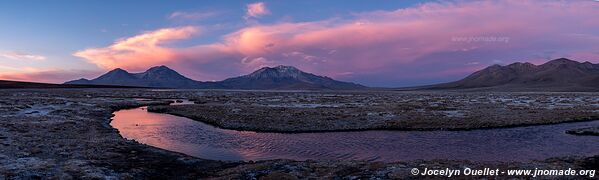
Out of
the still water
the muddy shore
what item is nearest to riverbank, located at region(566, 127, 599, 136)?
the still water

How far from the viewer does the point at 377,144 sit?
2998 cm

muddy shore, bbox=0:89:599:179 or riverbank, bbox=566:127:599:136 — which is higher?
riverbank, bbox=566:127:599:136

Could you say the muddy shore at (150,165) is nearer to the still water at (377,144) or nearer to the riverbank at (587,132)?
the still water at (377,144)

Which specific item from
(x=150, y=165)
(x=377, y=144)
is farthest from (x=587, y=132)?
(x=150, y=165)

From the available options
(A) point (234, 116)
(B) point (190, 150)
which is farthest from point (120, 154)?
(A) point (234, 116)

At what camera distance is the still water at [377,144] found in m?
25.8

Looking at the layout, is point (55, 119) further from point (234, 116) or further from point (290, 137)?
point (290, 137)

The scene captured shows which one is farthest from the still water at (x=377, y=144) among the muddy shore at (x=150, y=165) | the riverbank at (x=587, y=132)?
the muddy shore at (x=150, y=165)

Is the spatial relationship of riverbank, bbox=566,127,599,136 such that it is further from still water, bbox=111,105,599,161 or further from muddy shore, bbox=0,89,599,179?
muddy shore, bbox=0,89,599,179

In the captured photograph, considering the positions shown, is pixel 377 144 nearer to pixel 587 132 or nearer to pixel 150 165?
pixel 150 165

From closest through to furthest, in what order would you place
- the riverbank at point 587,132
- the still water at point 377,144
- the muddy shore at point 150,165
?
the muddy shore at point 150,165 → the still water at point 377,144 → the riverbank at point 587,132

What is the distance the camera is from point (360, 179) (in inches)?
701

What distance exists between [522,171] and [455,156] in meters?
7.27

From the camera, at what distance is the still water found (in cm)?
2582
